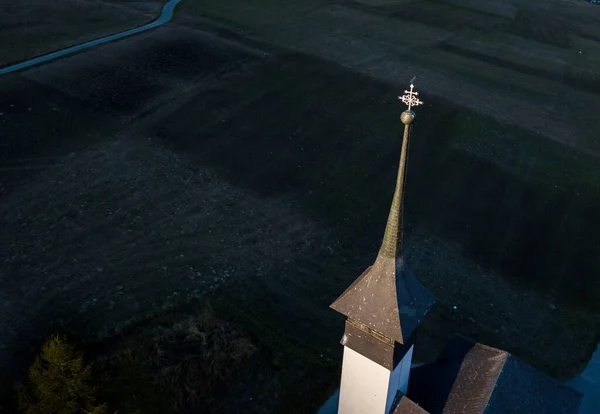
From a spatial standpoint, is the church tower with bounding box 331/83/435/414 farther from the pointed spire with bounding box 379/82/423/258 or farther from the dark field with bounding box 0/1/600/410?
the dark field with bounding box 0/1/600/410

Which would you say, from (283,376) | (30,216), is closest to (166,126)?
(30,216)

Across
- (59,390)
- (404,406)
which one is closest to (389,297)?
(404,406)

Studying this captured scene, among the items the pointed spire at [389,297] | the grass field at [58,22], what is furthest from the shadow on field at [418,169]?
the grass field at [58,22]

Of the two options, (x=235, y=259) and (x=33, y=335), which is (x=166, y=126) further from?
(x=33, y=335)

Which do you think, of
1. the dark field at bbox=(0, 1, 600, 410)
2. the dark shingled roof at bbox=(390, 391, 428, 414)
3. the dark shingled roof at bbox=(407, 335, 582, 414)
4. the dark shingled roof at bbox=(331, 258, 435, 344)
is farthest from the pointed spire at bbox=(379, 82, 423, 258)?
the dark field at bbox=(0, 1, 600, 410)

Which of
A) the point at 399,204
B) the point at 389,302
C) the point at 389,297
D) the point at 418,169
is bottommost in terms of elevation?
the point at 418,169

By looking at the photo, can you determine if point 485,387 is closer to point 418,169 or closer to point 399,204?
point 399,204
